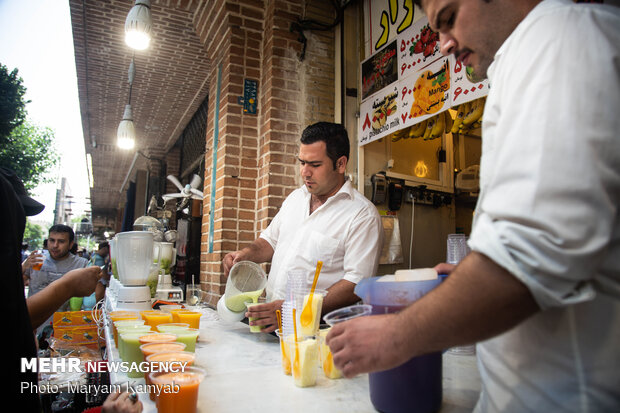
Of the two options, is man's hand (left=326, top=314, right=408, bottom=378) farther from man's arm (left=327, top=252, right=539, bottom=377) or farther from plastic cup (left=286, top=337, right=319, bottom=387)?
plastic cup (left=286, top=337, right=319, bottom=387)

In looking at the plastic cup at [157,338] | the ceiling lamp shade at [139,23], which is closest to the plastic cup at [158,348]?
the plastic cup at [157,338]

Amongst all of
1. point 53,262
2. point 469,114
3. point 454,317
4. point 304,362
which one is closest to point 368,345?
point 454,317

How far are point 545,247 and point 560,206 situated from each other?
0.07 metres

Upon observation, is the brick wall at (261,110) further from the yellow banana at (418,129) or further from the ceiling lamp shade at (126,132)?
the ceiling lamp shade at (126,132)

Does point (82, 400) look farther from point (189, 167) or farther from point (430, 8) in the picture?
point (189, 167)

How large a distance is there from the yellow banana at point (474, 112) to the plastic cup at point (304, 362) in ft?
7.01

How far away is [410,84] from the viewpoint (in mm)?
2656

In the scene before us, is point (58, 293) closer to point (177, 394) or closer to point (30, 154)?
point (177, 394)

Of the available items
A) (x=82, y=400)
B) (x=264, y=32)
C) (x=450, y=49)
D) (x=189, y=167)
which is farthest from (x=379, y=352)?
(x=189, y=167)

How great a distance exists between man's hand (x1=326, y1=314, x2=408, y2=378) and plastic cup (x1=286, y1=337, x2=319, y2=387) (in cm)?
39

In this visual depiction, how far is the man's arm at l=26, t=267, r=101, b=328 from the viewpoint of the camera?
155cm

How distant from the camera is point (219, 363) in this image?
1445 mm

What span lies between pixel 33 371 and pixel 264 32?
10.7 ft

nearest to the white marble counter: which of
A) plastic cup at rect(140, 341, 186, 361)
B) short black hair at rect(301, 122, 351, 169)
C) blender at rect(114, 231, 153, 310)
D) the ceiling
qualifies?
plastic cup at rect(140, 341, 186, 361)
